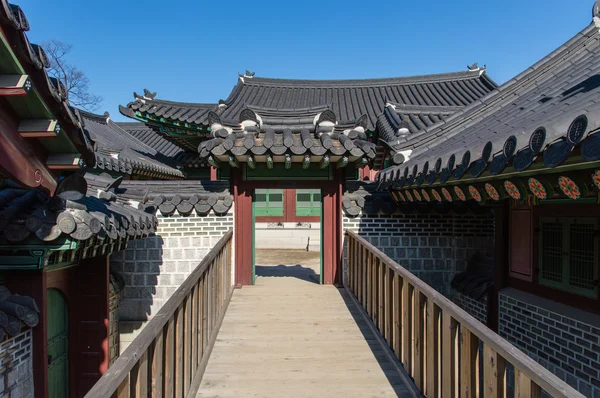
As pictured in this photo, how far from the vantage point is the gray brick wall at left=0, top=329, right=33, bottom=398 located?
11.4 feet

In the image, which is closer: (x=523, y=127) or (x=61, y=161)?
(x=61, y=161)

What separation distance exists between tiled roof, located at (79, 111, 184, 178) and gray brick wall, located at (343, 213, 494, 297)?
16.9 feet

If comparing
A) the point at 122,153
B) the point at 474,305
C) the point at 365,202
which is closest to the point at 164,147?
the point at 122,153

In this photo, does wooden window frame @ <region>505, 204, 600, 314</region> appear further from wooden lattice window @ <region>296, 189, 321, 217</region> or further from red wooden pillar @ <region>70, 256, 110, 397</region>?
wooden lattice window @ <region>296, 189, 321, 217</region>

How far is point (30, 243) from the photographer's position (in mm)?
3555

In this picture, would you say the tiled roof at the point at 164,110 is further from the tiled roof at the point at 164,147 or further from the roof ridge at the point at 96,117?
the roof ridge at the point at 96,117

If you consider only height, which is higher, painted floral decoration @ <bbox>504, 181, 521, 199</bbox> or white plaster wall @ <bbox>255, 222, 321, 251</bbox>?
painted floral decoration @ <bbox>504, 181, 521, 199</bbox>

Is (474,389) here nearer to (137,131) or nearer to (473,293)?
(473,293)

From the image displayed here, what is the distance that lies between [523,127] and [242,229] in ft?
14.6

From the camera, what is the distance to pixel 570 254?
183 inches

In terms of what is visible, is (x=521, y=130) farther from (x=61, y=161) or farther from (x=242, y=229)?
(x=242, y=229)

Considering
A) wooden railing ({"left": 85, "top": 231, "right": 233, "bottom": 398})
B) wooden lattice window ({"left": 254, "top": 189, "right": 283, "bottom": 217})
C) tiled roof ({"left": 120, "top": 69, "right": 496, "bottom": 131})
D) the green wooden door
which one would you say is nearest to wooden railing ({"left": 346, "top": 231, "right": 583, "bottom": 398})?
wooden railing ({"left": 85, "top": 231, "right": 233, "bottom": 398})

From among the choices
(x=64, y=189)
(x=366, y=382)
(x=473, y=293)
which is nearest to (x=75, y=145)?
(x=64, y=189)

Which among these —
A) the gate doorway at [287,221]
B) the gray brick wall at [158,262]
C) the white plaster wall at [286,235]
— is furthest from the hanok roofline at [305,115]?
the white plaster wall at [286,235]
